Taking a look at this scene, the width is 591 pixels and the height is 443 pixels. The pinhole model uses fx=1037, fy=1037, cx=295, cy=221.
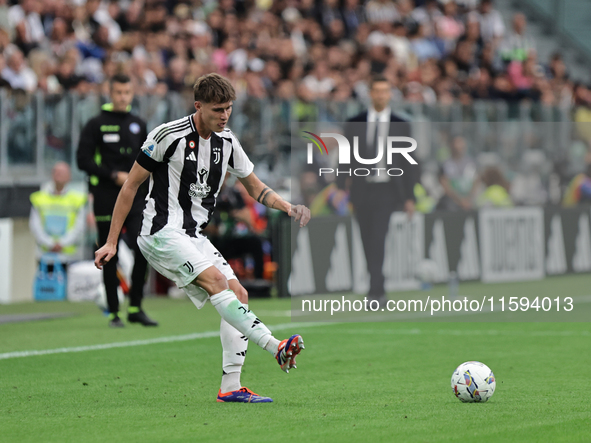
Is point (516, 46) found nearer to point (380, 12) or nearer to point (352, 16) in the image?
point (380, 12)

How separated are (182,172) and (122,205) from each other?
0.42m

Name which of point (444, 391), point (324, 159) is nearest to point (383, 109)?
point (324, 159)

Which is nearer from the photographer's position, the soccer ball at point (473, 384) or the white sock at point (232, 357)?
the soccer ball at point (473, 384)

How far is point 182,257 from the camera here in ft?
20.5

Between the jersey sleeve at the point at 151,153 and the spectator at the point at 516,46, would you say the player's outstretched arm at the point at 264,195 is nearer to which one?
the jersey sleeve at the point at 151,153

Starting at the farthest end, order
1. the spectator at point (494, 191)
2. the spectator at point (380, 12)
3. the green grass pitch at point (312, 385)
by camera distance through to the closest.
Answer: the spectator at point (380, 12)
the spectator at point (494, 191)
the green grass pitch at point (312, 385)

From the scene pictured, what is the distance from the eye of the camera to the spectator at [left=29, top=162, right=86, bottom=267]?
14.1 meters

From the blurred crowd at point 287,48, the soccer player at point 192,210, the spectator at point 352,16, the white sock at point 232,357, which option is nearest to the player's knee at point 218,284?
the soccer player at point 192,210

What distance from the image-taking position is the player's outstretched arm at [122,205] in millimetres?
→ 6242

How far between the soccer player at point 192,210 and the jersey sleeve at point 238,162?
18mm

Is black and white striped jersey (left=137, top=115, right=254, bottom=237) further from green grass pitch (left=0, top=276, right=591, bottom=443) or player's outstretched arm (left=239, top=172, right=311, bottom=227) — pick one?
green grass pitch (left=0, top=276, right=591, bottom=443)

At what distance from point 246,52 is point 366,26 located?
406 centimetres

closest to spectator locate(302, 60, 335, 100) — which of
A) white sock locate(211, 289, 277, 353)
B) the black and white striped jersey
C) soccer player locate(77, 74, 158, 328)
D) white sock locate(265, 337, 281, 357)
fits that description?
soccer player locate(77, 74, 158, 328)

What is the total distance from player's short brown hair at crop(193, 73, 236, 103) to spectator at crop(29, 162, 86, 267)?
8336 millimetres
